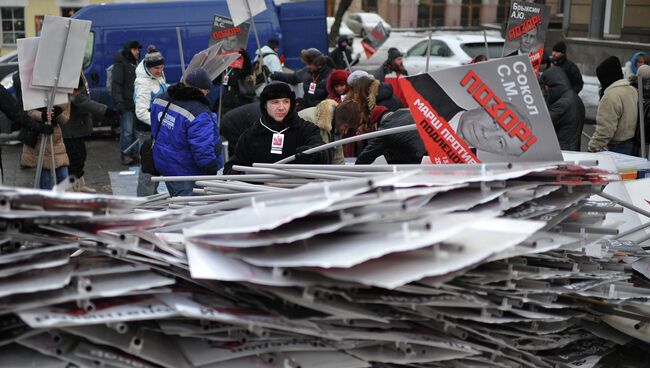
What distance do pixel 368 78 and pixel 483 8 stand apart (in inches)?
1766

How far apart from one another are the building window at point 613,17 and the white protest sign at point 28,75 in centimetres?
2002

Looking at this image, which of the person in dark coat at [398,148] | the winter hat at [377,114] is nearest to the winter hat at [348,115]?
the person in dark coat at [398,148]

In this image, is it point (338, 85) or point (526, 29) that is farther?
point (526, 29)

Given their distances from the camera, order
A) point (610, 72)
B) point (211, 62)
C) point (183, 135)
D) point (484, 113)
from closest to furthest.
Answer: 1. point (484, 113)
2. point (183, 135)
3. point (211, 62)
4. point (610, 72)

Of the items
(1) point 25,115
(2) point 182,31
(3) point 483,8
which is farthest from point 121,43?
(3) point 483,8

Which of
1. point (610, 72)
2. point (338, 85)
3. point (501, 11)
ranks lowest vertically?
point (501, 11)

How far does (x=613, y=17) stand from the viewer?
84.3ft

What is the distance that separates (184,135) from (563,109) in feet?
15.0

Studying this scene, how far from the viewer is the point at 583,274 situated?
15.4ft

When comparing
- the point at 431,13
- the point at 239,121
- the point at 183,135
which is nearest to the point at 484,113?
the point at 183,135

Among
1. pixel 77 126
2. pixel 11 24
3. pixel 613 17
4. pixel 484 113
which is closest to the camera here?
pixel 484 113

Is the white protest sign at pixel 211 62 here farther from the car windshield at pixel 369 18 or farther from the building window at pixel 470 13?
the building window at pixel 470 13

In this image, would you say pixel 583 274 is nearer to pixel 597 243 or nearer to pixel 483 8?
pixel 597 243

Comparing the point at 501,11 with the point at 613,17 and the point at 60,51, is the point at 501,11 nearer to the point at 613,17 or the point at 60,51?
the point at 613,17
